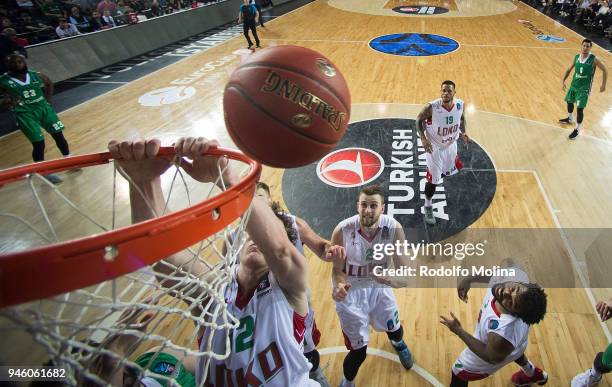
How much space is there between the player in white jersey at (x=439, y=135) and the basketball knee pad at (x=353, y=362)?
2157 mm

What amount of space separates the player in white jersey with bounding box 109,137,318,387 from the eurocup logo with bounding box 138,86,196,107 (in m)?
7.06

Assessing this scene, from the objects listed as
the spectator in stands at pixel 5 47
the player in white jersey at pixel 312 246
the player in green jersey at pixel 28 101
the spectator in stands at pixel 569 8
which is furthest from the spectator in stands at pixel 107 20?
the spectator in stands at pixel 569 8

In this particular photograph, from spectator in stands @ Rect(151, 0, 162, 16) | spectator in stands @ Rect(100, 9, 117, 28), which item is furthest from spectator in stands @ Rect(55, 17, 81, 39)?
spectator in stands @ Rect(151, 0, 162, 16)

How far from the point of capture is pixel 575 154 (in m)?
5.63

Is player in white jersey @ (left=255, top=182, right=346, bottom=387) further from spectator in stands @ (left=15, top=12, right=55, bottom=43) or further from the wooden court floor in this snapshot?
spectator in stands @ (left=15, top=12, right=55, bottom=43)

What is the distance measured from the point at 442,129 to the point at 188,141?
359 cm

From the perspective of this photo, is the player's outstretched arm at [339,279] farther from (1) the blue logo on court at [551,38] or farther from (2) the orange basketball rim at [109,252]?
(1) the blue logo on court at [551,38]

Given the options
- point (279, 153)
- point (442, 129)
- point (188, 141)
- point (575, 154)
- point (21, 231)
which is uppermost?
point (188, 141)

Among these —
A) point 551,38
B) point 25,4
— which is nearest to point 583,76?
point 551,38

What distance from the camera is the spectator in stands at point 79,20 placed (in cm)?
1137

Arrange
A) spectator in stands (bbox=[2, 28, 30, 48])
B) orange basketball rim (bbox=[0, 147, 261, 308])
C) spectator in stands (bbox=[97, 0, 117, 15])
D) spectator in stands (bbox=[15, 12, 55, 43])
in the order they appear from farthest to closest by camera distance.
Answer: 1. spectator in stands (bbox=[97, 0, 117, 15])
2. spectator in stands (bbox=[15, 12, 55, 43])
3. spectator in stands (bbox=[2, 28, 30, 48])
4. orange basketball rim (bbox=[0, 147, 261, 308])

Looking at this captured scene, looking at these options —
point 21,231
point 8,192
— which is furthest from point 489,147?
point 8,192

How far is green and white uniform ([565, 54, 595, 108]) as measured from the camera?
5.85m

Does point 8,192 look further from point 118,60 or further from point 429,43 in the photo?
point 429,43
